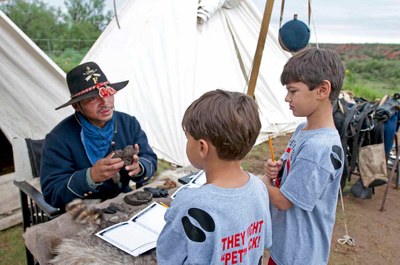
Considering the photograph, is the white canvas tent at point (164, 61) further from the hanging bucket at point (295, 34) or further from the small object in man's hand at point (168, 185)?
the small object in man's hand at point (168, 185)

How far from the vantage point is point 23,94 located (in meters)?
3.01

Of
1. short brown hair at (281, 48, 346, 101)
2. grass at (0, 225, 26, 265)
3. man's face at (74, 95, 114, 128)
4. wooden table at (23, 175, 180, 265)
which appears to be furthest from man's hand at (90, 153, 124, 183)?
grass at (0, 225, 26, 265)

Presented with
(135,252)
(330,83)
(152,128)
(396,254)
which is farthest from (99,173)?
(152,128)

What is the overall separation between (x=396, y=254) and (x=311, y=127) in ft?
7.56

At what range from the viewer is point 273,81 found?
6.32 m

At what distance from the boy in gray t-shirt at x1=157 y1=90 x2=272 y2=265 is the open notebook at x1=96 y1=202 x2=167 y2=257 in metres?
0.29

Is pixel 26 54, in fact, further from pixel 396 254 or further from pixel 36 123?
pixel 396 254

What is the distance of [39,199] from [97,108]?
62cm

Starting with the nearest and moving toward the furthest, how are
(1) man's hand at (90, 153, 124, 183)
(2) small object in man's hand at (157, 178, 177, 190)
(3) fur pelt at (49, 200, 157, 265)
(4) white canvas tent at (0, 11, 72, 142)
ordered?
(3) fur pelt at (49, 200, 157, 265)
(1) man's hand at (90, 153, 124, 183)
(2) small object in man's hand at (157, 178, 177, 190)
(4) white canvas tent at (0, 11, 72, 142)

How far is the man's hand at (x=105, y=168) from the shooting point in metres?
1.55

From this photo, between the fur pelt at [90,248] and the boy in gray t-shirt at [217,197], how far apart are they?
26cm

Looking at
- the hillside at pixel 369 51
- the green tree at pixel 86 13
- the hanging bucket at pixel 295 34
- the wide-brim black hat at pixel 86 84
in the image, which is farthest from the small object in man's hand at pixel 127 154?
the green tree at pixel 86 13

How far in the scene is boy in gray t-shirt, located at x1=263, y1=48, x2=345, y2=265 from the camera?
1.25m

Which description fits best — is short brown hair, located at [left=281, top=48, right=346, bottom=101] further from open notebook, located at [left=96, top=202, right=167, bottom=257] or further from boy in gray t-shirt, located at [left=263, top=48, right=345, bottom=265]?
open notebook, located at [left=96, top=202, right=167, bottom=257]
